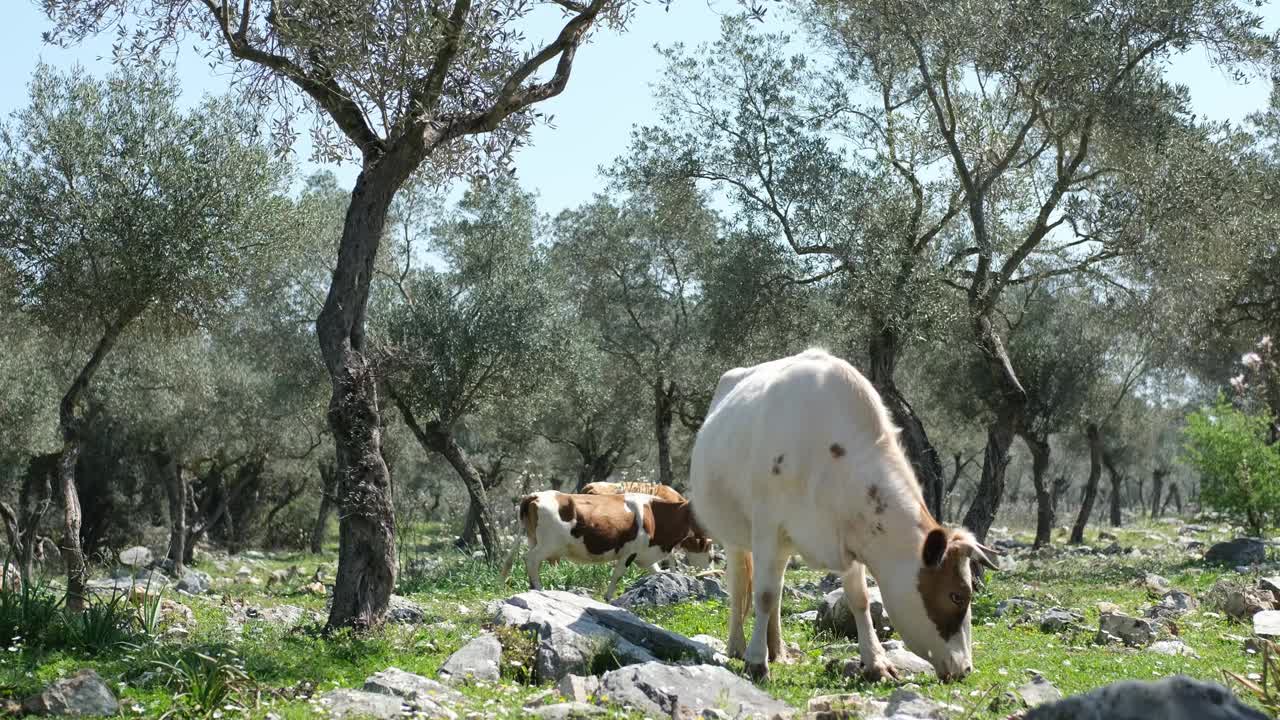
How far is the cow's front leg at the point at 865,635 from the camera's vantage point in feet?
30.5

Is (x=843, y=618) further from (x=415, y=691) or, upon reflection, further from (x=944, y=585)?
(x=415, y=691)

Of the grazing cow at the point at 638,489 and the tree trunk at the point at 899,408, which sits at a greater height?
the tree trunk at the point at 899,408

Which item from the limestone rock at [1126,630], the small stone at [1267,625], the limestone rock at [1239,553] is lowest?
the limestone rock at [1126,630]

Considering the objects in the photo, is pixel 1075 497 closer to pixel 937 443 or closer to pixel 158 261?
pixel 937 443

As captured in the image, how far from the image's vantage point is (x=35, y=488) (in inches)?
1483

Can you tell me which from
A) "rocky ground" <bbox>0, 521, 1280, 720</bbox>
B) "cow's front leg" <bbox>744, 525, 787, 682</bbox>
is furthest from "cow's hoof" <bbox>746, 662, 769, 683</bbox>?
"rocky ground" <bbox>0, 521, 1280, 720</bbox>

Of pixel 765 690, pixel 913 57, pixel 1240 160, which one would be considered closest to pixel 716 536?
pixel 765 690

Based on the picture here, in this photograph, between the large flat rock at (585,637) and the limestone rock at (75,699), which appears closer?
the limestone rock at (75,699)

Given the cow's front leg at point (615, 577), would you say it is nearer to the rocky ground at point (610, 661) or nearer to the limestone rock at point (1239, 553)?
the rocky ground at point (610, 661)

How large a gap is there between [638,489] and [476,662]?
1505cm

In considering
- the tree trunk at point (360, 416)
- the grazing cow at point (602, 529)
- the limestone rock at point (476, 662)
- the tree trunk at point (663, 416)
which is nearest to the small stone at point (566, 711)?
the limestone rock at point (476, 662)

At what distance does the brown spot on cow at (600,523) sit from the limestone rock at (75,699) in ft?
38.6

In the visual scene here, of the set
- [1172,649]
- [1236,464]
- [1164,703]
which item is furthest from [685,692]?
[1236,464]

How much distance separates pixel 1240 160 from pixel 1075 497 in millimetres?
96702
